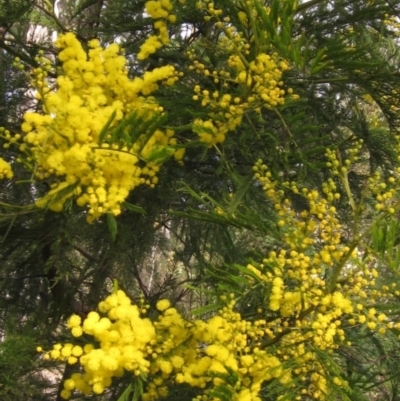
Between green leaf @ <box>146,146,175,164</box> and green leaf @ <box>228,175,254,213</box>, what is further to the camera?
green leaf @ <box>228,175,254,213</box>

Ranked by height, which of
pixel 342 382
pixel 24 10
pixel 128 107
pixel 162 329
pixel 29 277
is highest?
pixel 24 10

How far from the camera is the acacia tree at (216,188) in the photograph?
1.21 metres

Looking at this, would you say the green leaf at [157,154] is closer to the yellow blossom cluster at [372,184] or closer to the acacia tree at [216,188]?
the acacia tree at [216,188]

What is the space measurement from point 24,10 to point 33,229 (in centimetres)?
70

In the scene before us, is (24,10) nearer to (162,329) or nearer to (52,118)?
(52,118)

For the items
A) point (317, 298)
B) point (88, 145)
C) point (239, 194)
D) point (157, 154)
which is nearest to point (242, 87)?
point (239, 194)

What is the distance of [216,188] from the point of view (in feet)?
6.32

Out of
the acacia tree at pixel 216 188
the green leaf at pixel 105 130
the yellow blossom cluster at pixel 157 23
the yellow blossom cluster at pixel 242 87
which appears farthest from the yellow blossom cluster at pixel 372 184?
the yellow blossom cluster at pixel 157 23

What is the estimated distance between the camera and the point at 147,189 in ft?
6.17

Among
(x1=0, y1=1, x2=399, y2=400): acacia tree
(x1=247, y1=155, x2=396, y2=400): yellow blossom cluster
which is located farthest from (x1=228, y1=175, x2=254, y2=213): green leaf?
(x1=247, y1=155, x2=396, y2=400): yellow blossom cluster

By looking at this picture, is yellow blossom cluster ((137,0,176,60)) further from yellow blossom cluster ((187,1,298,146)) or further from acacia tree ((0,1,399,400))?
yellow blossom cluster ((187,1,298,146))

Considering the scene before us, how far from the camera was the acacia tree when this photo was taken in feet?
3.97

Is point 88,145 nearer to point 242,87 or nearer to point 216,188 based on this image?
point 242,87

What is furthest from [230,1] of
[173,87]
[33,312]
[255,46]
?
[33,312]
